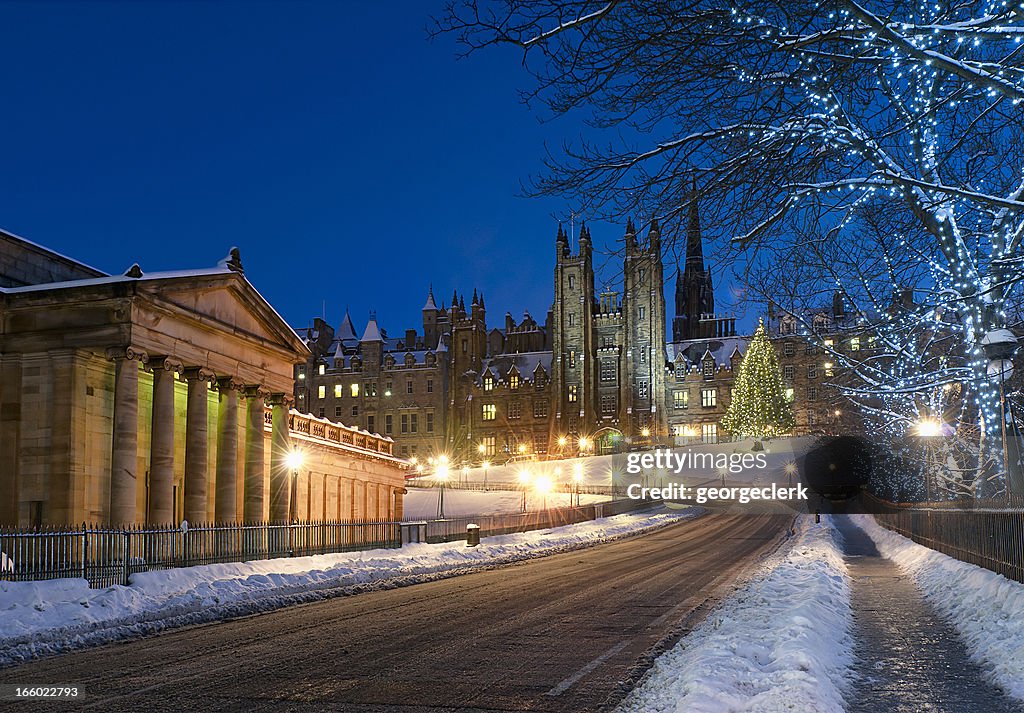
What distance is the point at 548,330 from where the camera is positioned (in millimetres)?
133625

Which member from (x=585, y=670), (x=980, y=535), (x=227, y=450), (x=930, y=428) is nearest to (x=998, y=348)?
(x=980, y=535)

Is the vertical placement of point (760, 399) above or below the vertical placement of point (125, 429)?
above

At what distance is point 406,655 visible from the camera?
1225 centimetres

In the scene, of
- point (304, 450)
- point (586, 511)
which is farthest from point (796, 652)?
point (586, 511)

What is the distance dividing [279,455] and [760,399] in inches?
2511

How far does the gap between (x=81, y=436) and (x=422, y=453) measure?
290ft

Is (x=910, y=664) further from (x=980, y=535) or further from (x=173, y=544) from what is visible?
(x=173, y=544)

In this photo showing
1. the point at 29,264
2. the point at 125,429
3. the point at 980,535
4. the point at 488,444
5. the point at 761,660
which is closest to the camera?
the point at 761,660

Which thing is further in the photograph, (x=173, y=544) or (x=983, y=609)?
(x=173, y=544)

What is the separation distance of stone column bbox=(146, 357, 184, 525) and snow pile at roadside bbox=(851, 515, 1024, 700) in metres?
20.6

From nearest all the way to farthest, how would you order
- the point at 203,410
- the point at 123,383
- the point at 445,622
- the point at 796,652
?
the point at 796,652 → the point at 445,622 → the point at 123,383 → the point at 203,410

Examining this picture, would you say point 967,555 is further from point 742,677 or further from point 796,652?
point 742,677

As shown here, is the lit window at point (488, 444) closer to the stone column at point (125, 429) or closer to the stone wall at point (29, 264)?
the stone wall at point (29, 264)

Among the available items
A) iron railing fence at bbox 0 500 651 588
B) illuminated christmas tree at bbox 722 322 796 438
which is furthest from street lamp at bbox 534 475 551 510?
iron railing fence at bbox 0 500 651 588
